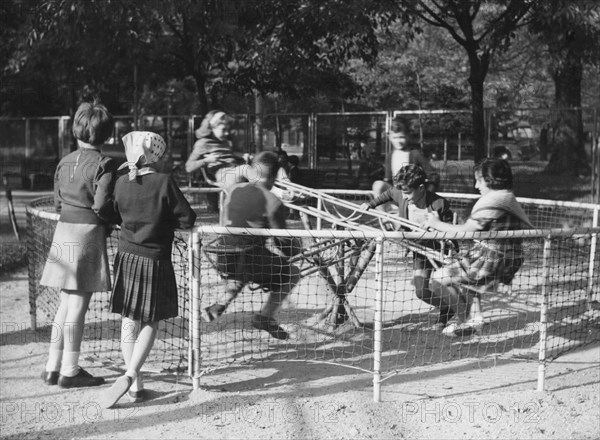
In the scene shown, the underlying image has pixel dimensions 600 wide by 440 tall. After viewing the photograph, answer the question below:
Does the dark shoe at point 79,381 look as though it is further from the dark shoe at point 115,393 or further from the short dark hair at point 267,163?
the short dark hair at point 267,163

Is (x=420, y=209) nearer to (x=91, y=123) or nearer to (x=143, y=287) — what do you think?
(x=143, y=287)

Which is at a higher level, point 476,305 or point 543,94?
point 543,94

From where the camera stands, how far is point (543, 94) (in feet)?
101

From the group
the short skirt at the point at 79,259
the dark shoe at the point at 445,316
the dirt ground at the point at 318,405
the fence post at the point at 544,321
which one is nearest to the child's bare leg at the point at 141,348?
the dirt ground at the point at 318,405

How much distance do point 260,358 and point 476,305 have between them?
6.57ft

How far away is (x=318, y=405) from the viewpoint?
4992mm

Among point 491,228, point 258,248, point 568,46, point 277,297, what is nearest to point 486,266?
point 491,228

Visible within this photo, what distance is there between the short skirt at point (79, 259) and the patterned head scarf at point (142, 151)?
→ 0.58 metres

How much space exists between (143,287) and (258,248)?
1.31m

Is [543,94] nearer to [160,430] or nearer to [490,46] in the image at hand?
[490,46]

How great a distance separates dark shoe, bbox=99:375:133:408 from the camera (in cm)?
482

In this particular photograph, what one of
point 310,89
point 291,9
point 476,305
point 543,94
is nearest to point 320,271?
point 476,305

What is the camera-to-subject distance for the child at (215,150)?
6871 mm

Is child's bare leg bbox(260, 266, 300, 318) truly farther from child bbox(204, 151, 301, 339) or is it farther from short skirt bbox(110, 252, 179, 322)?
short skirt bbox(110, 252, 179, 322)
